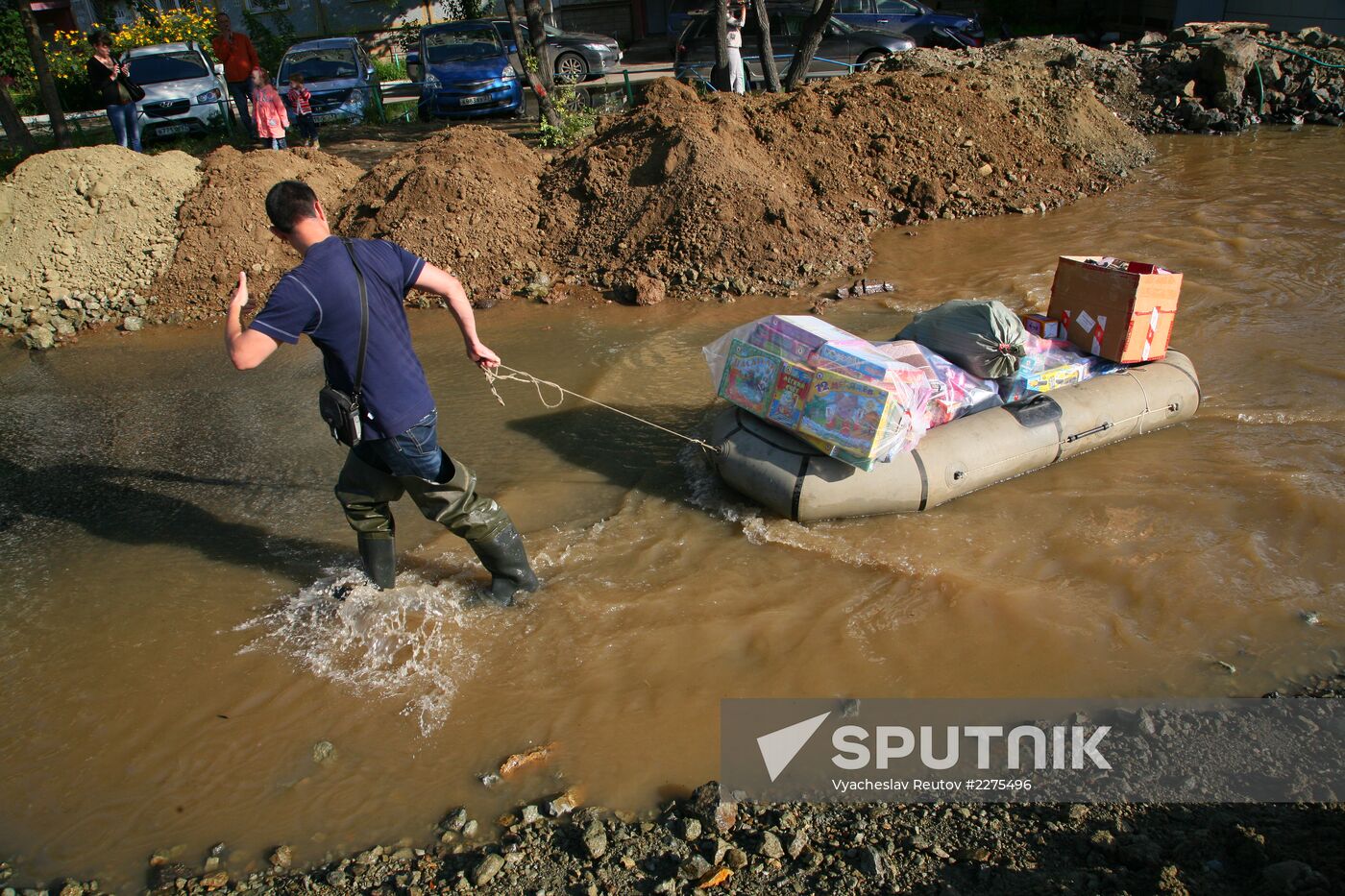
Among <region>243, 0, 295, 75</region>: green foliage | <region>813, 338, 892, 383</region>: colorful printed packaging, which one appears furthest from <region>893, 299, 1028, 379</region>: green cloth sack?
<region>243, 0, 295, 75</region>: green foliage

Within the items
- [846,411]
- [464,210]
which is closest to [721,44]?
[464,210]

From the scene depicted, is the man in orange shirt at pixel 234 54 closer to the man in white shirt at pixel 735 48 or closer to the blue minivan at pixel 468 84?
the blue minivan at pixel 468 84

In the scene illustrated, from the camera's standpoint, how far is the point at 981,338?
5.03 meters

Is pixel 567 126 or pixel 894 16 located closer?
pixel 567 126

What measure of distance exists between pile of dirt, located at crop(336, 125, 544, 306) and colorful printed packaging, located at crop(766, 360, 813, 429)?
469cm

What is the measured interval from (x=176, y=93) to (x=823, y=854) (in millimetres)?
17212

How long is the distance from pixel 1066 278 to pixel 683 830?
4181 mm

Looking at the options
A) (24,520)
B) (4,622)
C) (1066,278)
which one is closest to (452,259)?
(24,520)

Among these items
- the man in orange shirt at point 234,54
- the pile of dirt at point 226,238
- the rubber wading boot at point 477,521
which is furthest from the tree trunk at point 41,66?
the rubber wading boot at point 477,521

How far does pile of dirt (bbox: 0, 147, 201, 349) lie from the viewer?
9.23m

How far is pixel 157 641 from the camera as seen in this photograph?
4.56 m

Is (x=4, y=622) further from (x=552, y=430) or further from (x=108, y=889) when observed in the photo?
(x=552, y=430)

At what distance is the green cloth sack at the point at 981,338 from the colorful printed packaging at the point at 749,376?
1.06 m

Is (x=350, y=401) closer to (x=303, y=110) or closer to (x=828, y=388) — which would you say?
(x=828, y=388)
